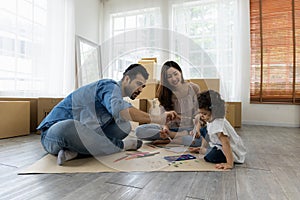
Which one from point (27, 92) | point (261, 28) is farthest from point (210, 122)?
point (261, 28)

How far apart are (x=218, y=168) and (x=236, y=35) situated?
2.43 m

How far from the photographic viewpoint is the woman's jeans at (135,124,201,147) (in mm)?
1416

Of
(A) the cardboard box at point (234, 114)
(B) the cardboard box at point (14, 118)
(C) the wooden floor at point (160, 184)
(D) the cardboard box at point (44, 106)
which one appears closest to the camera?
(C) the wooden floor at point (160, 184)

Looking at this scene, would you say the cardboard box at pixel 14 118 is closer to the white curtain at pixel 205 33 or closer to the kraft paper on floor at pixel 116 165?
the kraft paper on floor at pixel 116 165

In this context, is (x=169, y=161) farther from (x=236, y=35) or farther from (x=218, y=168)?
(x=236, y=35)

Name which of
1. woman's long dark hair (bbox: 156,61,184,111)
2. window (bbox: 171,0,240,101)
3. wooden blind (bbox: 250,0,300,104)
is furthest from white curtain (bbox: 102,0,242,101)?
woman's long dark hair (bbox: 156,61,184,111)

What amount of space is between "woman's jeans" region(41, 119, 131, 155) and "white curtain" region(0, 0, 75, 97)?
134cm

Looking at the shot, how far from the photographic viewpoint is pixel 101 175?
0.87 metres

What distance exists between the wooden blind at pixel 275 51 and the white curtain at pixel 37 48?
2.54 meters

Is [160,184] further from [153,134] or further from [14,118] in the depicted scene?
[14,118]

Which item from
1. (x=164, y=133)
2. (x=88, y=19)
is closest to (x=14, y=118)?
(x=164, y=133)

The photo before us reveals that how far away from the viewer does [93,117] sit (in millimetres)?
1080

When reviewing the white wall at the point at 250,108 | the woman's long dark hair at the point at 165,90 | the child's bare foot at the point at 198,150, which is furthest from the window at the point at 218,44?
the child's bare foot at the point at 198,150

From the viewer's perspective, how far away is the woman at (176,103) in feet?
4.71
